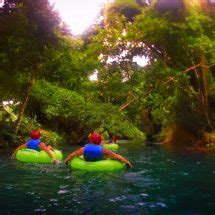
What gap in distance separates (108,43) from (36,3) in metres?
12.7

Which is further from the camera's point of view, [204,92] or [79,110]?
[79,110]

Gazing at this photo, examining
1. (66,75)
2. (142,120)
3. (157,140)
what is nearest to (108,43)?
(66,75)

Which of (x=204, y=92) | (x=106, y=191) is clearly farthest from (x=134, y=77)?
(x=106, y=191)

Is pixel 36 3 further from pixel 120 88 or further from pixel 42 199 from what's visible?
pixel 120 88

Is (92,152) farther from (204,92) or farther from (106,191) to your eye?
(204,92)

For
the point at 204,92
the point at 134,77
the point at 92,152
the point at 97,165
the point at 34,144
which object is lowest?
the point at 97,165

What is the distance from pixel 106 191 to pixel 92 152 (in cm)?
396

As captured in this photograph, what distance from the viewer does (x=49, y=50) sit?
9742 mm

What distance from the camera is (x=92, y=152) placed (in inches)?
482

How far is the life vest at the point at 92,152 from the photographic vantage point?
1218 centimetres

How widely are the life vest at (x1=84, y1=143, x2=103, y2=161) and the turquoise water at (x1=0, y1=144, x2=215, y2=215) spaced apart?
82 centimetres

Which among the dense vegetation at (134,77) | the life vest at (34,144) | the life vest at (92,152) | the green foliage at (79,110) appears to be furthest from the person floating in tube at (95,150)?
the green foliage at (79,110)

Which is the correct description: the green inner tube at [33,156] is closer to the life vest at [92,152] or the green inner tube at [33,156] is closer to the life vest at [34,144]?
the life vest at [34,144]

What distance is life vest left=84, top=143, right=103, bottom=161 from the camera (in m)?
12.2
